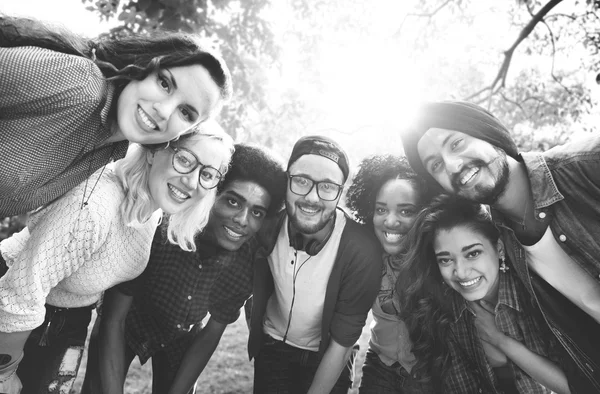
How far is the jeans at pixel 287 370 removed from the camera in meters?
3.47

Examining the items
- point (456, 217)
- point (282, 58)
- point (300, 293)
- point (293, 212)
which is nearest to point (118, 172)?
point (293, 212)

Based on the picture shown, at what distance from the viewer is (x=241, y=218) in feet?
10.4

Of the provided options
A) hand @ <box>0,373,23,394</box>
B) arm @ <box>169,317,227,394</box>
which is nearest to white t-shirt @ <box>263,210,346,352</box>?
arm @ <box>169,317,227,394</box>

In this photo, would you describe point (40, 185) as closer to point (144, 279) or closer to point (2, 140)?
point (2, 140)

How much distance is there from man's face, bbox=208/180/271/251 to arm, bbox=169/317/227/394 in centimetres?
73

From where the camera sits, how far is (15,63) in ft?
6.05

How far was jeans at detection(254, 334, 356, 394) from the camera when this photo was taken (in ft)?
11.4

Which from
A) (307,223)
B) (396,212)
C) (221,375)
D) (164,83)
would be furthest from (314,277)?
(221,375)

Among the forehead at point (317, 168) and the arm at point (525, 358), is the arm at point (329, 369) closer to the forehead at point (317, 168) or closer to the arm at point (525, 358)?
the arm at point (525, 358)

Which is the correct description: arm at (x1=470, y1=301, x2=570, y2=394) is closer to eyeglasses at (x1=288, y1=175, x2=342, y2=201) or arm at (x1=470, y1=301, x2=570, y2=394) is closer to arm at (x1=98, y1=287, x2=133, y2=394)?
eyeglasses at (x1=288, y1=175, x2=342, y2=201)

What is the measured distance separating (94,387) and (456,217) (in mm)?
3032

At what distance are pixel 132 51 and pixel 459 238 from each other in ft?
8.06

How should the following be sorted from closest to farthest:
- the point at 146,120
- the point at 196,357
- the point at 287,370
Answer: the point at 146,120 → the point at 196,357 → the point at 287,370

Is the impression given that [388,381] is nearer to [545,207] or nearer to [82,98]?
[545,207]
